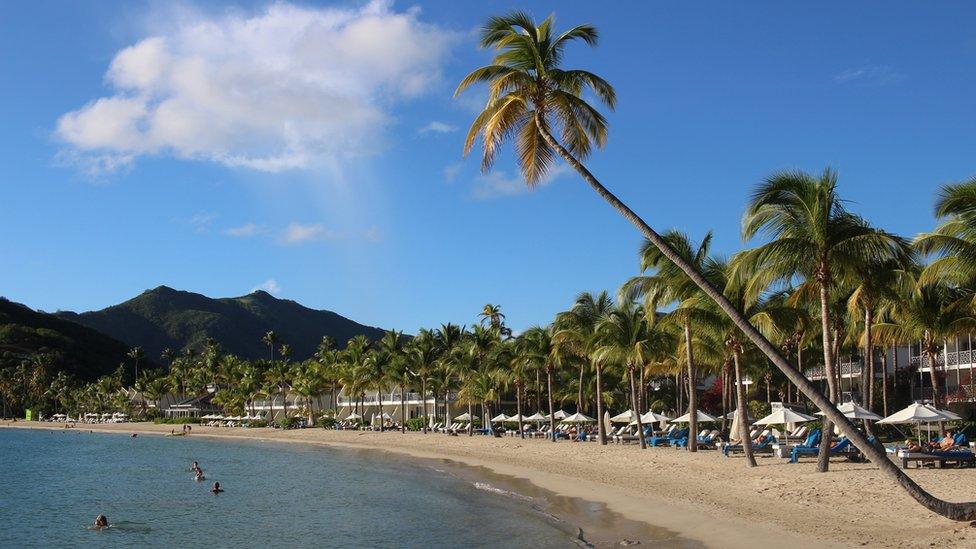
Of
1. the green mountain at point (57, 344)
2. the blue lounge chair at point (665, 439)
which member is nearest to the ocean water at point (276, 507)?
the blue lounge chair at point (665, 439)

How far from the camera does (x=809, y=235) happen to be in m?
19.4

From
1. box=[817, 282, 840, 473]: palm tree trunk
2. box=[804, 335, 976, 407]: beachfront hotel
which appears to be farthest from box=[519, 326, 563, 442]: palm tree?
box=[817, 282, 840, 473]: palm tree trunk

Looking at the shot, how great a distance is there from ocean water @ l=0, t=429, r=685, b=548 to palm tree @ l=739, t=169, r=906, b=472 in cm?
724

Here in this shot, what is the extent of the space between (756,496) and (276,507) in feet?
51.5

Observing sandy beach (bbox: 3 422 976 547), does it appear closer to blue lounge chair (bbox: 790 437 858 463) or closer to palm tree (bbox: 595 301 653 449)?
blue lounge chair (bbox: 790 437 858 463)

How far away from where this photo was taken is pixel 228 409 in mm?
102312

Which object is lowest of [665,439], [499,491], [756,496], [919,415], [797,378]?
[499,491]

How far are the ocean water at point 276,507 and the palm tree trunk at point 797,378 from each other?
4.52m

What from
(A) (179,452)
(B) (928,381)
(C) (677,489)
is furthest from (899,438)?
(A) (179,452)

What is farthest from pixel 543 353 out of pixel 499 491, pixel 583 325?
pixel 499 491

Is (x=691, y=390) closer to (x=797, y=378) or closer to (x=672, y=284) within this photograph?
(x=672, y=284)

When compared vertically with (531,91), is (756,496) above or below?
below

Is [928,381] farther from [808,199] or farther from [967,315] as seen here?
[808,199]

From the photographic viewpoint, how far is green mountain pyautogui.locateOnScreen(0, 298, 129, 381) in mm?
162250
